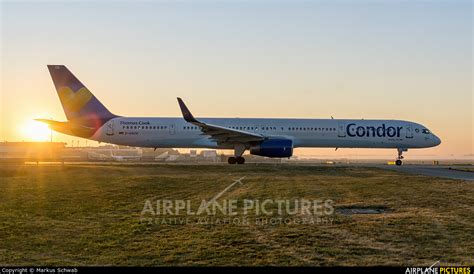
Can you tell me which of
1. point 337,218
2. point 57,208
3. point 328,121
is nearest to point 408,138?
point 328,121

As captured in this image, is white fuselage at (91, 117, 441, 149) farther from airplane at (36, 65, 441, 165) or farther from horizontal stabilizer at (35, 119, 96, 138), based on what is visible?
horizontal stabilizer at (35, 119, 96, 138)

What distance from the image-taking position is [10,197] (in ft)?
50.3

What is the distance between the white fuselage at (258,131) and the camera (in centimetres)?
3794

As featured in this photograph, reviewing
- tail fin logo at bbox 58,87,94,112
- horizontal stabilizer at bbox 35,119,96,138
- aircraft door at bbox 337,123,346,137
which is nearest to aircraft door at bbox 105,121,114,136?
horizontal stabilizer at bbox 35,119,96,138

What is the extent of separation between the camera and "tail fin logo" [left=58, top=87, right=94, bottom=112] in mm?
38125

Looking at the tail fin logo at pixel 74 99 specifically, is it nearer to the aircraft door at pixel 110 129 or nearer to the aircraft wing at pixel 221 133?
the aircraft door at pixel 110 129

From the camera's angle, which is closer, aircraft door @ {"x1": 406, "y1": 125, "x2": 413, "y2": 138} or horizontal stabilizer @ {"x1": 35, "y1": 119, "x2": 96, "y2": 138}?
horizontal stabilizer @ {"x1": 35, "y1": 119, "x2": 96, "y2": 138}

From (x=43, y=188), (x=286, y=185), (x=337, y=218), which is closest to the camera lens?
(x=337, y=218)

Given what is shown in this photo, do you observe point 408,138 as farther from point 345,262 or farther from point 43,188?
point 345,262

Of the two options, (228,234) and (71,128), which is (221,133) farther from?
(228,234)

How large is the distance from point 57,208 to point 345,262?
Result: 349 inches

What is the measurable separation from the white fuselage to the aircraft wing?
2042 millimetres

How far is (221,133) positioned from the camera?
113ft

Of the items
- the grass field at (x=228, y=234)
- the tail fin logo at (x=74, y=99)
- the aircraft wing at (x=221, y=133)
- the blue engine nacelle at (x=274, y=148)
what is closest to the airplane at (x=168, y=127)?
the tail fin logo at (x=74, y=99)
